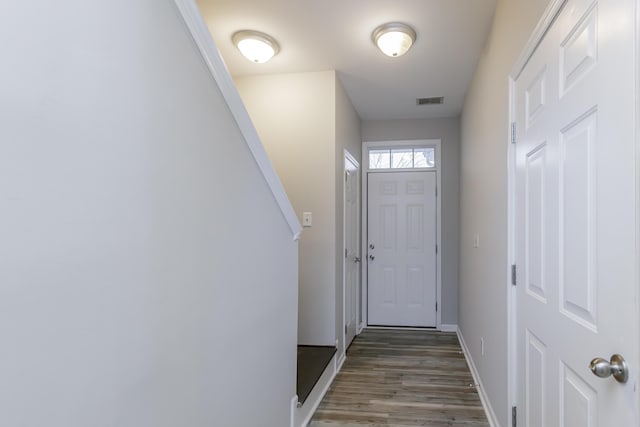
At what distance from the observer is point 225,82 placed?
1.28 meters

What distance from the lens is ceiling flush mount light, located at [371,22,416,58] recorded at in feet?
8.24

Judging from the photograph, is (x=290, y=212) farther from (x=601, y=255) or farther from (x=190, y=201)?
(x=601, y=255)

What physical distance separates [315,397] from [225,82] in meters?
2.17

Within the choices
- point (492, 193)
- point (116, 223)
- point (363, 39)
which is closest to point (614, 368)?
point (116, 223)

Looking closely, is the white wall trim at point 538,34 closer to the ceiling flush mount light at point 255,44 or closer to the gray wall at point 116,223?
the gray wall at point 116,223

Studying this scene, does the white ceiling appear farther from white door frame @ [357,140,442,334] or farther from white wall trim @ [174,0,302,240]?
A: white wall trim @ [174,0,302,240]

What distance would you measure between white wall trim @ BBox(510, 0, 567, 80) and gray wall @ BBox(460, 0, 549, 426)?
0.20 feet

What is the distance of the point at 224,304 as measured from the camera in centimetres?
130

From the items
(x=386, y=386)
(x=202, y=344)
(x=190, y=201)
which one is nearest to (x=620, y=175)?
(x=190, y=201)

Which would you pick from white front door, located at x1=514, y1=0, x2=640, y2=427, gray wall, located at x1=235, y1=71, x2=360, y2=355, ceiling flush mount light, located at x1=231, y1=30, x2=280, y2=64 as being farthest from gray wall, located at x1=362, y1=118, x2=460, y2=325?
white front door, located at x1=514, y1=0, x2=640, y2=427

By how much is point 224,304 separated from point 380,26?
6.90 feet

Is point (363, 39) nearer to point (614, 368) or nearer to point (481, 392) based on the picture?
point (614, 368)

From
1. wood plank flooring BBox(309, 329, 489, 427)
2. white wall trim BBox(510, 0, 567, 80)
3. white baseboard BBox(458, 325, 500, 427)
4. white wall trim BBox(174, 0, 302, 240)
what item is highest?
white wall trim BBox(510, 0, 567, 80)

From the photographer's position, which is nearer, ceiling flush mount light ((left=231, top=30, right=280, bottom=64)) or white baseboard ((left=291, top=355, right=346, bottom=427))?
white baseboard ((left=291, top=355, right=346, bottom=427))
